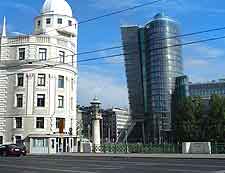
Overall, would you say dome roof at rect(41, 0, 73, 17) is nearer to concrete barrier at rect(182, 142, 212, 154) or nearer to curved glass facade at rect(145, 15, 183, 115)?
curved glass facade at rect(145, 15, 183, 115)

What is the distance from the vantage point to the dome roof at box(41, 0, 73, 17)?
8462cm

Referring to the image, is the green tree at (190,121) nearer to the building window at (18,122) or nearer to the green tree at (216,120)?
the green tree at (216,120)

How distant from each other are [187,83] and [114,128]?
122ft

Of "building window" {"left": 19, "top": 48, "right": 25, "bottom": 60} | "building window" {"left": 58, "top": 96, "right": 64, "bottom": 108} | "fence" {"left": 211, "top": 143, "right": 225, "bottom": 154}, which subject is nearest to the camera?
"fence" {"left": 211, "top": 143, "right": 225, "bottom": 154}

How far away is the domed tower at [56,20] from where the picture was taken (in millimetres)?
83062

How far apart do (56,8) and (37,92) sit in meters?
18.9

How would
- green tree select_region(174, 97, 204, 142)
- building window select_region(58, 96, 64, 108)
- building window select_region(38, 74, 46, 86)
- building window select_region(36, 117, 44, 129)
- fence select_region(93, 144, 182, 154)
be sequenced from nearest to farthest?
fence select_region(93, 144, 182, 154) → building window select_region(36, 117, 44, 129) → green tree select_region(174, 97, 204, 142) → building window select_region(38, 74, 46, 86) → building window select_region(58, 96, 64, 108)

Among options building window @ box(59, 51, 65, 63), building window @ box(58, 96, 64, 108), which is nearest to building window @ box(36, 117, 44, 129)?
building window @ box(58, 96, 64, 108)

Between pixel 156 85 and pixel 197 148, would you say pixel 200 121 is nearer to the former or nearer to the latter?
pixel 197 148

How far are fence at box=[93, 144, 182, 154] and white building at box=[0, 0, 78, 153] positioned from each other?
19.0 metres

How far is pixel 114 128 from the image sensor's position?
553 feet

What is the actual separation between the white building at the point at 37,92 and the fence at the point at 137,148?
62.4 ft

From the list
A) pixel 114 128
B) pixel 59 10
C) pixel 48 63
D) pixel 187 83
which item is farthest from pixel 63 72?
pixel 114 128

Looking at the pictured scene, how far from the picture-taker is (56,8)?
85125 mm
